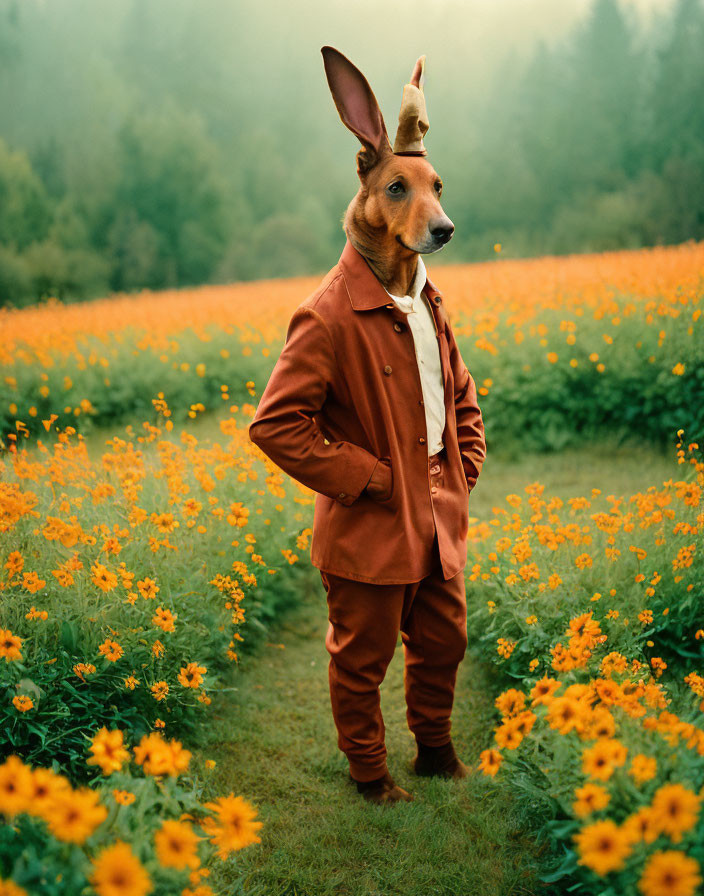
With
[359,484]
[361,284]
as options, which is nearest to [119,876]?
[359,484]

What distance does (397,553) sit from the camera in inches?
82.5

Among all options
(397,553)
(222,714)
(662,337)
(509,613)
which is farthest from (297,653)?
(662,337)

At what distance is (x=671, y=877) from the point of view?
114 centimetres

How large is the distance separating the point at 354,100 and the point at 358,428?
0.95 metres

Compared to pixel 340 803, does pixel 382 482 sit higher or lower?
higher

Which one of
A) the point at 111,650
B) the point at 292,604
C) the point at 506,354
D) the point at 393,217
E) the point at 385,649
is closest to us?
the point at 393,217

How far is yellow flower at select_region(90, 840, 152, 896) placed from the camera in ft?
3.60

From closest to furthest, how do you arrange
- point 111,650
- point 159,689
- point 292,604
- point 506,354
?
point 111,650
point 159,689
point 292,604
point 506,354

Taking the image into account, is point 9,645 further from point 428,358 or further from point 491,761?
point 428,358

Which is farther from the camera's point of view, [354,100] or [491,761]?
[354,100]

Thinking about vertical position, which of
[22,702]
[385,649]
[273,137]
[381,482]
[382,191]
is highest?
[273,137]

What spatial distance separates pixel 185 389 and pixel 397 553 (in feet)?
20.3

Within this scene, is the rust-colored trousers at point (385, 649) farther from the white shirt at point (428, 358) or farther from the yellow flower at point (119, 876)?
the yellow flower at point (119, 876)

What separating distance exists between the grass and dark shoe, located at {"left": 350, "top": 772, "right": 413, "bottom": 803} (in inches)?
1.6
